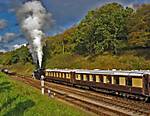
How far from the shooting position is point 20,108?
20.8 meters

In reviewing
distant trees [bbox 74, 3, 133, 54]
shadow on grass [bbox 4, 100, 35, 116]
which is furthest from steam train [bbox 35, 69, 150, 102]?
distant trees [bbox 74, 3, 133, 54]

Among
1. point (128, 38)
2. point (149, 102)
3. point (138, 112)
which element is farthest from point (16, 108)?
point (128, 38)

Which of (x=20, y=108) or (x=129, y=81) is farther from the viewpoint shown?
(x=129, y=81)

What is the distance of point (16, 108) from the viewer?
2111 centimetres

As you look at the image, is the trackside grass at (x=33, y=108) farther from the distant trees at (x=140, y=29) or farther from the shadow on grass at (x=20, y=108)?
the distant trees at (x=140, y=29)

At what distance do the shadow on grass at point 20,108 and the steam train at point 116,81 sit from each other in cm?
828

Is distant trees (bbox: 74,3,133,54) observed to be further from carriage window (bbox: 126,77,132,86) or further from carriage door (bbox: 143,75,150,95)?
carriage door (bbox: 143,75,150,95)

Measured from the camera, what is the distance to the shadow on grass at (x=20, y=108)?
1967 centimetres

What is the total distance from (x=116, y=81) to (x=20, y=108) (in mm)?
12692

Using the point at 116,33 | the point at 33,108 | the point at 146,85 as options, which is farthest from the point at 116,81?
the point at 116,33

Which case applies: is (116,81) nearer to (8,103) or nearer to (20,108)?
(8,103)

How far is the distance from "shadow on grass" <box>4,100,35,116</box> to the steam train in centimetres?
828

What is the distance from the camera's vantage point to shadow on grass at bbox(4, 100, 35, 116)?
64.5ft

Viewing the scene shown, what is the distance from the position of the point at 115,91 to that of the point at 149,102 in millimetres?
6822
